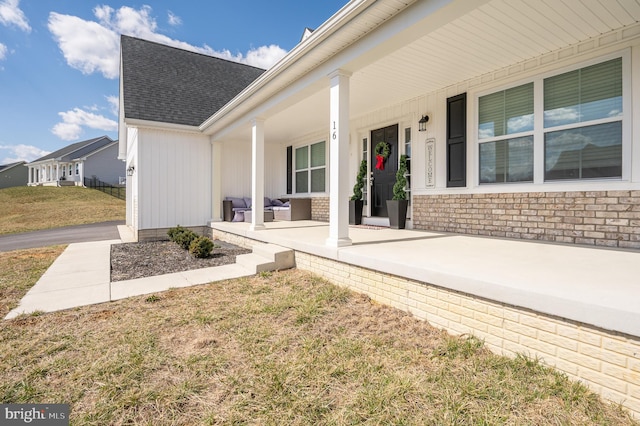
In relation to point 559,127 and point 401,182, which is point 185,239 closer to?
point 401,182

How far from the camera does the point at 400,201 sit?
6.00m

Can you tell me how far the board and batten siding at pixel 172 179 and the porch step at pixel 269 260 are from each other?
4173mm

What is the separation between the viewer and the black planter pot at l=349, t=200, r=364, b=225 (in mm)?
7047

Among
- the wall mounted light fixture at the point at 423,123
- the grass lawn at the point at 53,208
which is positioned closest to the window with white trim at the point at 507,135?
the wall mounted light fixture at the point at 423,123

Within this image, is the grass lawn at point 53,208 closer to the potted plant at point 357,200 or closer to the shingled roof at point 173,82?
the shingled roof at point 173,82

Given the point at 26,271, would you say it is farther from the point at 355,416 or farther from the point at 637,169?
the point at 637,169

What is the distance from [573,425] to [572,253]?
241 cm

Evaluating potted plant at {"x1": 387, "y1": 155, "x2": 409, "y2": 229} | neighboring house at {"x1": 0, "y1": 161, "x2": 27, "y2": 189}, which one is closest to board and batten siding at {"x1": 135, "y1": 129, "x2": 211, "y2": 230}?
potted plant at {"x1": 387, "y1": 155, "x2": 409, "y2": 229}

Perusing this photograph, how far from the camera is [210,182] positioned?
883cm

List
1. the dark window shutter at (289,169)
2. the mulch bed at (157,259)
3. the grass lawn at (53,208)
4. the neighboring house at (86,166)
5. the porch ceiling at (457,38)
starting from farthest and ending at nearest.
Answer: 1. the neighboring house at (86,166)
2. the grass lawn at (53,208)
3. the dark window shutter at (289,169)
4. the mulch bed at (157,259)
5. the porch ceiling at (457,38)

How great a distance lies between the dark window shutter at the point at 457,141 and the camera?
5.23 m

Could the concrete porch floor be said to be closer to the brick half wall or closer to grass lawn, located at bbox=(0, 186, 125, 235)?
the brick half wall

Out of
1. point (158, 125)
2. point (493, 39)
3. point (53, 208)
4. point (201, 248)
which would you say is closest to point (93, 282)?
point (201, 248)

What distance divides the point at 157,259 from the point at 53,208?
1543cm
